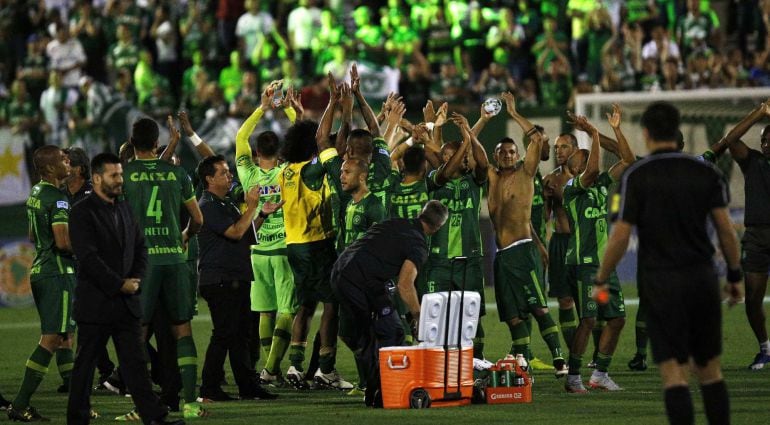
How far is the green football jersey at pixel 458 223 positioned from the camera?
13.2 m

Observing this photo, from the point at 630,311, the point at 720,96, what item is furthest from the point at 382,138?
the point at 720,96

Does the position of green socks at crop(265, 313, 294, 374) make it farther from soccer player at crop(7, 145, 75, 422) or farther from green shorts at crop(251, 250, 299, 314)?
soccer player at crop(7, 145, 75, 422)

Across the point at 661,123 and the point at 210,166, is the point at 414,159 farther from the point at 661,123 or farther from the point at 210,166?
the point at 661,123

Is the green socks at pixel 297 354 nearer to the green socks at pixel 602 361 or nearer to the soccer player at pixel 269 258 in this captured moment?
the soccer player at pixel 269 258

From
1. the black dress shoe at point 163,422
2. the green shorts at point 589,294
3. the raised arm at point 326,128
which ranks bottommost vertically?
the black dress shoe at point 163,422

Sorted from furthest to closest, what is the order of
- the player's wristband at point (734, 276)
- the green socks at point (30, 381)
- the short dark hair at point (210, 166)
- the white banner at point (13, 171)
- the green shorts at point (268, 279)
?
the white banner at point (13, 171) → the green shorts at point (268, 279) → the short dark hair at point (210, 166) → the green socks at point (30, 381) → the player's wristband at point (734, 276)

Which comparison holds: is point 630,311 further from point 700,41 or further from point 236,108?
point 236,108

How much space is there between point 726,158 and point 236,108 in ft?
25.9

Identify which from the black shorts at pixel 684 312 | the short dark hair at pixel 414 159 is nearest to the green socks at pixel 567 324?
the short dark hair at pixel 414 159

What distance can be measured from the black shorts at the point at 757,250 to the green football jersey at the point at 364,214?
12.8 feet

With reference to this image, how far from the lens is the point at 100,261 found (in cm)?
934

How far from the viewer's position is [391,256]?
10.9 meters

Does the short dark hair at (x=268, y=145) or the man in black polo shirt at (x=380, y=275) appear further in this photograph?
the short dark hair at (x=268, y=145)

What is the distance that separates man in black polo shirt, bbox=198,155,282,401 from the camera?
38.0ft
